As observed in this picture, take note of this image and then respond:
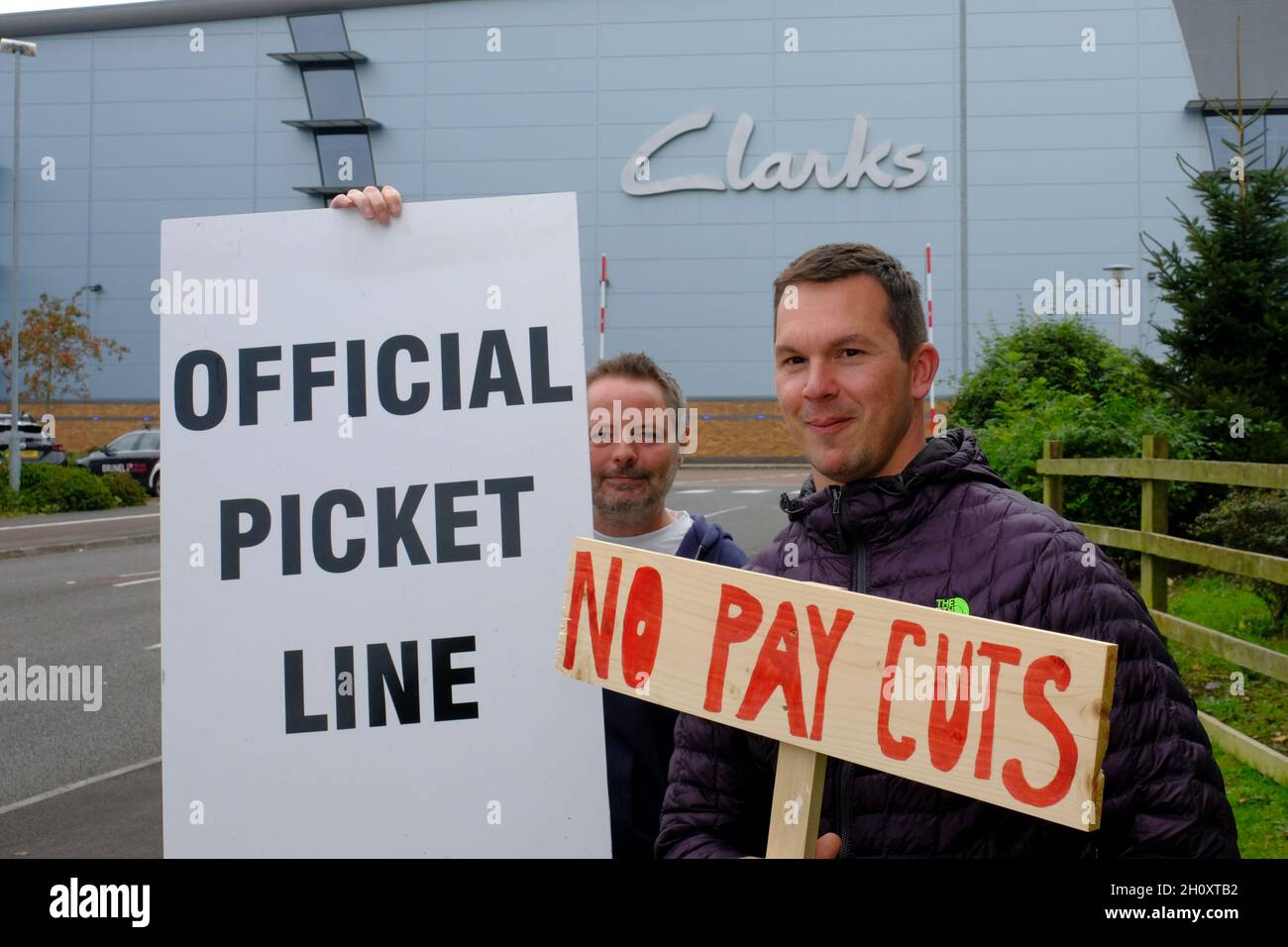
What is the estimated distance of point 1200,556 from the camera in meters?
6.06

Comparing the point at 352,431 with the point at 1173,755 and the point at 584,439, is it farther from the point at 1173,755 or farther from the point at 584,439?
the point at 1173,755

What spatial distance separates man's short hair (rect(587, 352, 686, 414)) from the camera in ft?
9.53

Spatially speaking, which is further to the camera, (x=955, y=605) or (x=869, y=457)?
(x=869, y=457)

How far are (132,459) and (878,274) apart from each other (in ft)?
97.2

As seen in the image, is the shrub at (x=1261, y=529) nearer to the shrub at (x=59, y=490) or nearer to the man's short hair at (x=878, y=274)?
the man's short hair at (x=878, y=274)

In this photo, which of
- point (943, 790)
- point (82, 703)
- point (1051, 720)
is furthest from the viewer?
point (82, 703)

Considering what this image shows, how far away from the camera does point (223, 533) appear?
2502mm

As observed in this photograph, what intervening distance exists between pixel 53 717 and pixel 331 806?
647 centimetres

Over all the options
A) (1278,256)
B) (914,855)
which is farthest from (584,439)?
(1278,256)

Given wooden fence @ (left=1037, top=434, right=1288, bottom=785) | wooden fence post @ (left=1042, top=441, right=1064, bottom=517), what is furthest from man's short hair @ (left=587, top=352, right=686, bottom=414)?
wooden fence post @ (left=1042, top=441, right=1064, bottom=517)

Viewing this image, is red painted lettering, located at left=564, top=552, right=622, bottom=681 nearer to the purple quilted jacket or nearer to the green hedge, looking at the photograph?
the purple quilted jacket

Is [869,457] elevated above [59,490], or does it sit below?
above

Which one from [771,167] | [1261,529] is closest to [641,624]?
[1261,529]

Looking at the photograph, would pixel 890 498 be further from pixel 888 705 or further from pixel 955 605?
pixel 888 705
